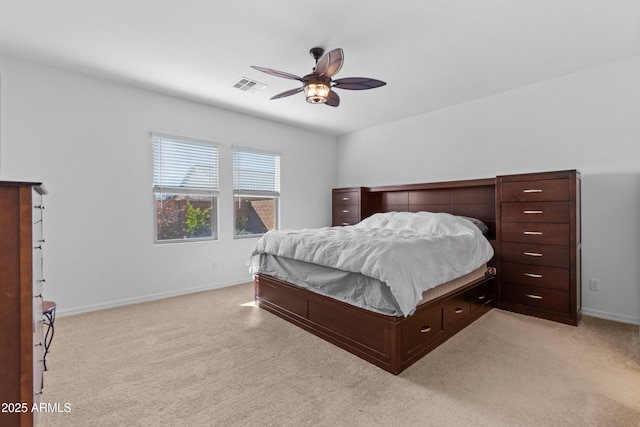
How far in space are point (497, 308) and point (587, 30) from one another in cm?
277

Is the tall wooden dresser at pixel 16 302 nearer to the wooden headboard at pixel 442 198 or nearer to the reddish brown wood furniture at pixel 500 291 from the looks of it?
the reddish brown wood furniture at pixel 500 291

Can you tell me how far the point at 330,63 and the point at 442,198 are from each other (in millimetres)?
2856

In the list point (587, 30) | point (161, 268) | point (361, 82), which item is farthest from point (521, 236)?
point (161, 268)

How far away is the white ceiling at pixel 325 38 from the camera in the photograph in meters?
2.15

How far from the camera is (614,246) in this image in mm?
2965

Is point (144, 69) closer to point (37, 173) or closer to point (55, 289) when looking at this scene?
point (37, 173)

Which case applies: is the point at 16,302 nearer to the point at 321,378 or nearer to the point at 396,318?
the point at 321,378

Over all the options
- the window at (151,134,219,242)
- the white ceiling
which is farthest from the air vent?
the window at (151,134,219,242)

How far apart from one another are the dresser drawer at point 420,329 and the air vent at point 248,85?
2.97 m

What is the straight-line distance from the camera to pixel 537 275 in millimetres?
3061

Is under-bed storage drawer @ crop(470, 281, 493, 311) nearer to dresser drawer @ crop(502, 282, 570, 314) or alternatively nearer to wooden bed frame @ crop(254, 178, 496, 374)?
wooden bed frame @ crop(254, 178, 496, 374)

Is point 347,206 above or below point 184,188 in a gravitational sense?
below

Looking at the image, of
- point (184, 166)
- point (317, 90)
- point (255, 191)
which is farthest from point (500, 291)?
point (184, 166)

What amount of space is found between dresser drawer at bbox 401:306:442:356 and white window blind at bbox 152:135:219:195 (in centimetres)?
324
